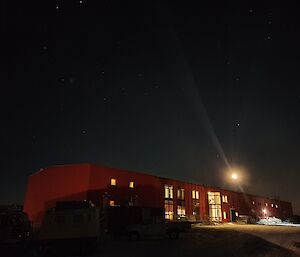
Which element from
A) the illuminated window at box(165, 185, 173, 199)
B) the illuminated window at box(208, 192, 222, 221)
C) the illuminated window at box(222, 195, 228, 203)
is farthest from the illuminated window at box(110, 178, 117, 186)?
the illuminated window at box(222, 195, 228, 203)

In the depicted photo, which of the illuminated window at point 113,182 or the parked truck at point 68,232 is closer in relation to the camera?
the parked truck at point 68,232

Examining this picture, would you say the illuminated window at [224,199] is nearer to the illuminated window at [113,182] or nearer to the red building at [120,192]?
the red building at [120,192]

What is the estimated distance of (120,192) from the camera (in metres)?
48.7

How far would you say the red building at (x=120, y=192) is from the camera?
45.9 m

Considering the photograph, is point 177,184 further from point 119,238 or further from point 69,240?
point 69,240

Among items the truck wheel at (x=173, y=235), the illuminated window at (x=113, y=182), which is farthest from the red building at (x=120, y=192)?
the truck wheel at (x=173, y=235)

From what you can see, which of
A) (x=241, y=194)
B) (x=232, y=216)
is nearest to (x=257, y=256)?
(x=232, y=216)

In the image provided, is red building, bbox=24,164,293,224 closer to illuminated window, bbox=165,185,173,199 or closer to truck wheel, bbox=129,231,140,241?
illuminated window, bbox=165,185,173,199

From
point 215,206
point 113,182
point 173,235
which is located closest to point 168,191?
point 113,182

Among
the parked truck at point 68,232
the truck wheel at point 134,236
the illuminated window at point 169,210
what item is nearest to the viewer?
the parked truck at point 68,232

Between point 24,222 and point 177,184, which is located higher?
point 177,184

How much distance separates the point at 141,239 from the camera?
87.6 ft

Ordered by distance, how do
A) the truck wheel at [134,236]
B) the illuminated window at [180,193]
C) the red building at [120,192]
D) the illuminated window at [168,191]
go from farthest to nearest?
the illuminated window at [180,193], the illuminated window at [168,191], the red building at [120,192], the truck wheel at [134,236]

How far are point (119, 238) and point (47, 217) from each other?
1016 cm
